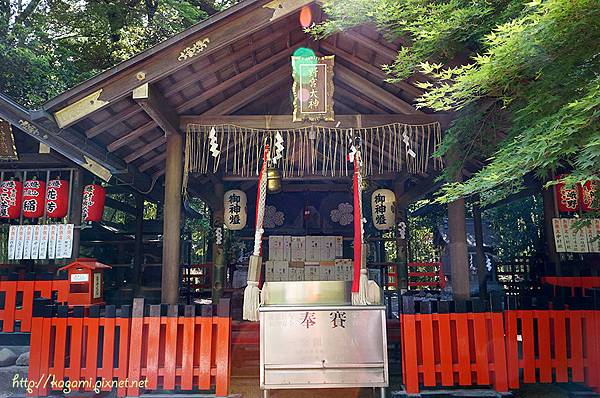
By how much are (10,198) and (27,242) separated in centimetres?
96

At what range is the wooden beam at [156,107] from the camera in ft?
17.8

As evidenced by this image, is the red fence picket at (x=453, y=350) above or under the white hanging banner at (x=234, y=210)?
under

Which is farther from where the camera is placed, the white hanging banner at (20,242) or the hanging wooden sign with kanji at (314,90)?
the white hanging banner at (20,242)

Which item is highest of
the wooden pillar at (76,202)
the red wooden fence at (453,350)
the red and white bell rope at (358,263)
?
the wooden pillar at (76,202)

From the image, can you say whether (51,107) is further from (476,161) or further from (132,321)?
(476,161)

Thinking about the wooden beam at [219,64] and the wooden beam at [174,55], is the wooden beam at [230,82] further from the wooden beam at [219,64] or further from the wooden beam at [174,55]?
the wooden beam at [174,55]

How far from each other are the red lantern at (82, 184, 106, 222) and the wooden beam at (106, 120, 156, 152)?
183 cm

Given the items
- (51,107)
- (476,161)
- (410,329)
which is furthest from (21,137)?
(476,161)

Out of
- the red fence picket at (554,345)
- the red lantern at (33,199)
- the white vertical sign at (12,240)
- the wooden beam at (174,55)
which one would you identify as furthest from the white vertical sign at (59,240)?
the red fence picket at (554,345)

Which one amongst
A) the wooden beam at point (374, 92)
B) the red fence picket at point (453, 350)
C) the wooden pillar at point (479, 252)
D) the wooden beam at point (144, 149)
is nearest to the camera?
the red fence picket at point (453, 350)

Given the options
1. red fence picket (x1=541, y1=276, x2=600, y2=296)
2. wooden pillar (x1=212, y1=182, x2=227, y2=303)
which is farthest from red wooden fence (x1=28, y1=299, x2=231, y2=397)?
red fence picket (x1=541, y1=276, x2=600, y2=296)

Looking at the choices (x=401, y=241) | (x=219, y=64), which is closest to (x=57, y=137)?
(x=219, y=64)

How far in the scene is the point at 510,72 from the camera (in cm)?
389

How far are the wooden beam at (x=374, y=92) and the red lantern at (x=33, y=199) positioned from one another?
620 centimetres
